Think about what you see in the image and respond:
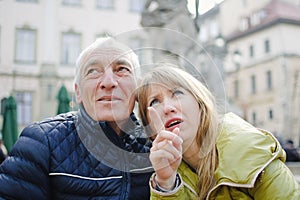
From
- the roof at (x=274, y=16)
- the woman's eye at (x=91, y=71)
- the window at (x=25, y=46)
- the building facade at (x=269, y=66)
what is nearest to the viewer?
the woman's eye at (x=91, y=71)

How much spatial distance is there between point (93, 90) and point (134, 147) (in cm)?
31

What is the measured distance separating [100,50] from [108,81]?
154 mm

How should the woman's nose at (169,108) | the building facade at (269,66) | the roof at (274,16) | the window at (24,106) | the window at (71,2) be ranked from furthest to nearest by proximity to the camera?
the roof at (274,16) → the building facade at (269,66) → the window at (71,2) → the window at (24,106) → the woman's nose at (169,108)

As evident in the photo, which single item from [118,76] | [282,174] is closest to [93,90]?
[118,76]

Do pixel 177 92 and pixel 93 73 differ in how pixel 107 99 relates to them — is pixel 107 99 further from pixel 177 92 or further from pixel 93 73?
pixel 177 92

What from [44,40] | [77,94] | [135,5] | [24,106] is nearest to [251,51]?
[135,5]

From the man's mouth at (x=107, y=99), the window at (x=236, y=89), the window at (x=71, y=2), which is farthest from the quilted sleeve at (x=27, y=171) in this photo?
the window at (x=236, y=89)

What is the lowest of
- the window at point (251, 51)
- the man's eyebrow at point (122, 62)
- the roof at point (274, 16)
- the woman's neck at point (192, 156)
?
the woman's neck at point (192, 156)

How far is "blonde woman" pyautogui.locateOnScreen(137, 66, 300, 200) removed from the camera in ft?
4.56

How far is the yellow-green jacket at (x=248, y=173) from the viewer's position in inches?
56.7

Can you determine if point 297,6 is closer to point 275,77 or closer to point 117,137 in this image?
point 275,77

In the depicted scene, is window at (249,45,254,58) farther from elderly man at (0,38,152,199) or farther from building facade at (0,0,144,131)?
elderly man at (0,38,152,199)

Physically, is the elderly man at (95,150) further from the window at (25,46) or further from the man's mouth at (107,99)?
the window at (25,46)

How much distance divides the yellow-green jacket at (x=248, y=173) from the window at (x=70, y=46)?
2338 cm
